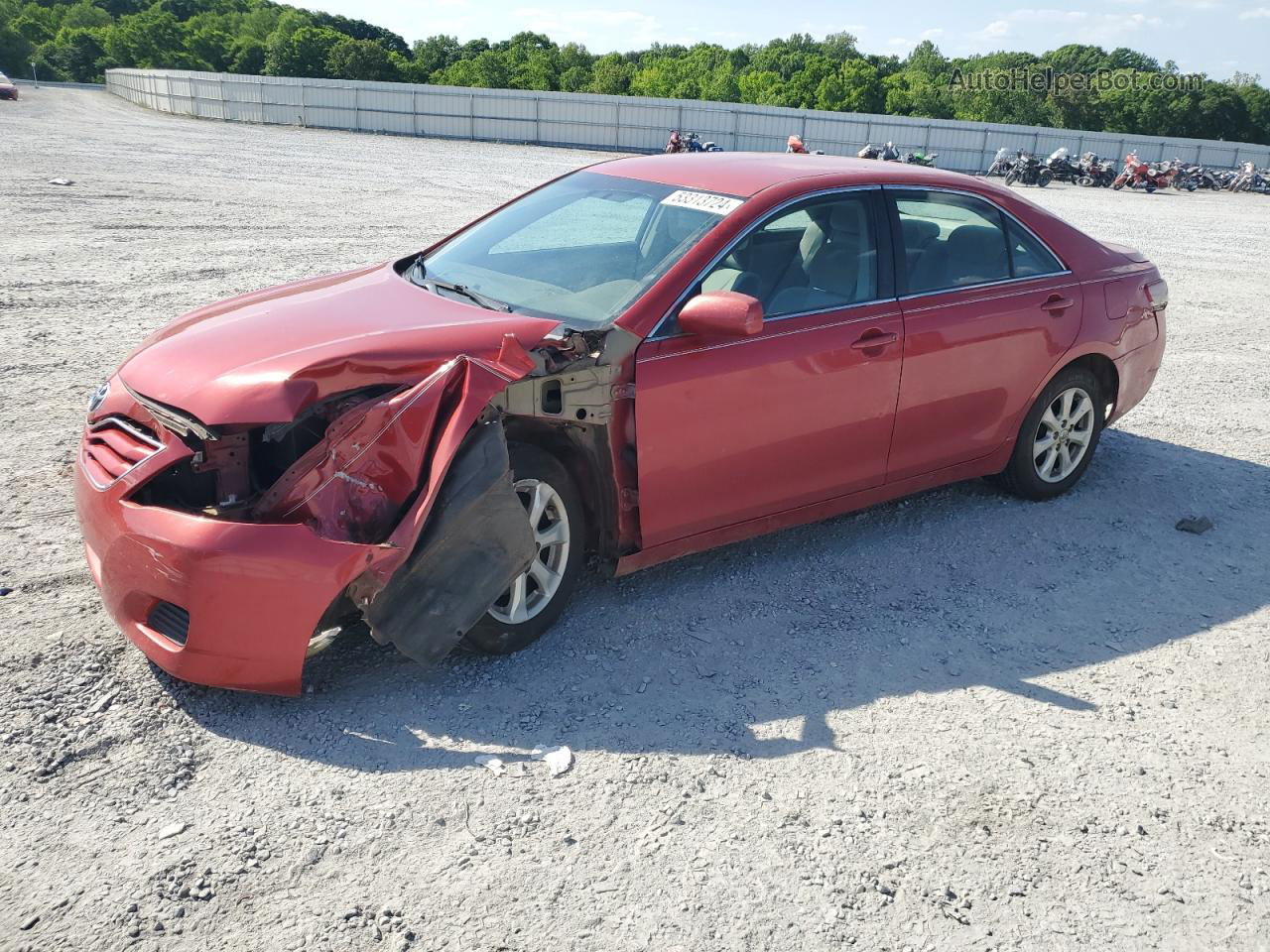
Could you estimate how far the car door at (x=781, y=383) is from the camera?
4.23m

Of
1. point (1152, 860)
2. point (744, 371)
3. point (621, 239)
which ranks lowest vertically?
point (1152, 860)

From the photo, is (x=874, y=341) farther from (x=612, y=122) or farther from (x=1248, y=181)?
(x=1248, y=181)

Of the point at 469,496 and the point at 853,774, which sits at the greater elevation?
the point at 469,496

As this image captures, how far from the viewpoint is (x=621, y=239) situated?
15.6ft

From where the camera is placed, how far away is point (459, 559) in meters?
3.72

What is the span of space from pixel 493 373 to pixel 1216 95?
3136 inches

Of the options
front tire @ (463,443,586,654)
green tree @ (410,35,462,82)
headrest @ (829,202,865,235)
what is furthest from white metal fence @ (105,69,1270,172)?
green tree @ (410,35,462,82)

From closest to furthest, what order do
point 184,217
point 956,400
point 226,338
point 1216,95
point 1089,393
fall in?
1. point 226,338
2. point 956,400
3. point 1089,393
4. point 184,217
5. point 1216,95

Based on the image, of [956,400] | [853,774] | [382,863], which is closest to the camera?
[382,863]

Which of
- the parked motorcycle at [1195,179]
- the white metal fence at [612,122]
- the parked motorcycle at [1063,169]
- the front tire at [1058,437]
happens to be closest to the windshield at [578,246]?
the front tire at [1058,437]

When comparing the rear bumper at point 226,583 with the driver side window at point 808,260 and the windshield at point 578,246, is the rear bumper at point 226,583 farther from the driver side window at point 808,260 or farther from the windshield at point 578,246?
the driver side window at point 808,260

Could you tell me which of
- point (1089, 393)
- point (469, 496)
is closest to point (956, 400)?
point (1089, 393)

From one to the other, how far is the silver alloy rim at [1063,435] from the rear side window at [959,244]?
0.73 m

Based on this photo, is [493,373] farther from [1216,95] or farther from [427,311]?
[1216,95]
